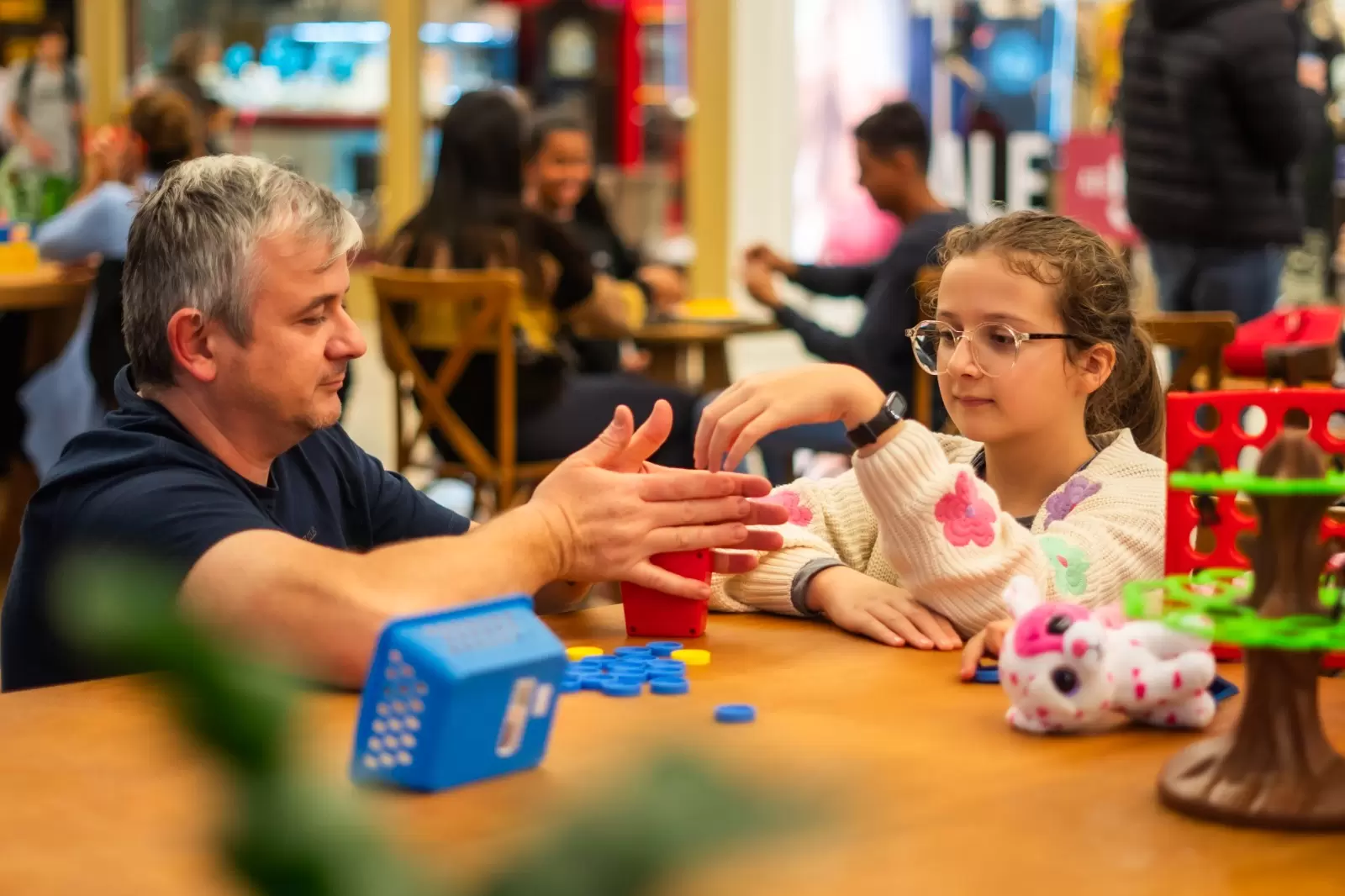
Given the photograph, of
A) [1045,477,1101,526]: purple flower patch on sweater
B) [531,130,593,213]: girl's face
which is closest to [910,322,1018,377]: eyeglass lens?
[1045,477,1101,526]: purple flower patch on sweater

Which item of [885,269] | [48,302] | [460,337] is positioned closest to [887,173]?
[885,269]

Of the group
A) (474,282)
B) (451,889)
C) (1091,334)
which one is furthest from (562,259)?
(451,889)

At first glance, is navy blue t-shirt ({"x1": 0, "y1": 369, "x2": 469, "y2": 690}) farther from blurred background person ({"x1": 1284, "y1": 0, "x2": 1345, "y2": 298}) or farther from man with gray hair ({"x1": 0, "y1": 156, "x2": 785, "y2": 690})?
blurred background person ({"x1": 1284, "y1": 0, "x2": 1345, "y2": 298})

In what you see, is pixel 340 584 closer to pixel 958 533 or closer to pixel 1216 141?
pixel 958 533

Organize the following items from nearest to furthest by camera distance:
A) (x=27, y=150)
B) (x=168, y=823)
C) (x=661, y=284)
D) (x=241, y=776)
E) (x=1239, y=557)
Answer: (x=241, y=776) → (x=168, y=823) → (x=1239, y=557) → (x=661, y=284) → (x=27, y=150)

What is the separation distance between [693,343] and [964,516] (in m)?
4.14

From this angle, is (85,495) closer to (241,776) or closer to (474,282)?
(241,776)

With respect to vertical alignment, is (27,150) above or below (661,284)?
above

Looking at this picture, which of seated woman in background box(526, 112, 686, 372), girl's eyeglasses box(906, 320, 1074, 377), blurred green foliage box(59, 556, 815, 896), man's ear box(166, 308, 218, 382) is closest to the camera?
blurred green foliage box(59, 556, 815, 896)

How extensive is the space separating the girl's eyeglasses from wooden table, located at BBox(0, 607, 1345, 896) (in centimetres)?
48

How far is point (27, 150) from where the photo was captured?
30.4ft

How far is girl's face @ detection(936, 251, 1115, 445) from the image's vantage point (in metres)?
1.81

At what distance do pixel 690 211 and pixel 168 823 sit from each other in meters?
8.84

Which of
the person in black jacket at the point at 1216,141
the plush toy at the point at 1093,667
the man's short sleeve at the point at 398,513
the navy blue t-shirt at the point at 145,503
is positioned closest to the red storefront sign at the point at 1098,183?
the person in black jacket at the point at 1216,141
